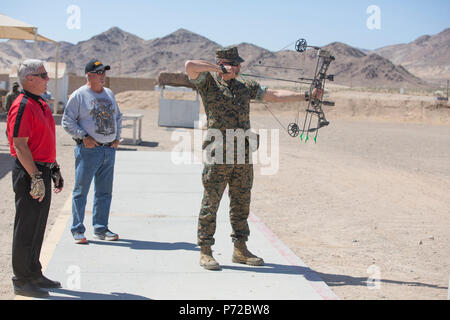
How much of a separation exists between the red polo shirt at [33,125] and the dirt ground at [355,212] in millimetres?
1201

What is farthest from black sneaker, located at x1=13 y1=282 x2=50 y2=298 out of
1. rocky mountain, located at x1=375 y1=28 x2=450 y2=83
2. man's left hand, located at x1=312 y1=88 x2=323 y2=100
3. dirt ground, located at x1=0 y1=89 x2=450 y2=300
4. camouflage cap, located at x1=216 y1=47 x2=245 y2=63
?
rocky mountain, located at x1=375 y1=28 x2=450 y2=83

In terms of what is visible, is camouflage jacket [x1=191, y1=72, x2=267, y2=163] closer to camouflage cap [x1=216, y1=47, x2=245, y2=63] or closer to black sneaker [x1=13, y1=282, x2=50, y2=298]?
camouflage cap [x1=216, y1=47, x2=245, y2=63]

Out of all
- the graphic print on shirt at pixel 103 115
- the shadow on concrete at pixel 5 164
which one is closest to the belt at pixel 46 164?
the graphic print on shirt at pixel 103 115

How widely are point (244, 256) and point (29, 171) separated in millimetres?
2117

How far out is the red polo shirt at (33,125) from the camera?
12.3 ft

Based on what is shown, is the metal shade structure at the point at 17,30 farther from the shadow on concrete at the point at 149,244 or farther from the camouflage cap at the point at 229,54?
the camouflage cap at the point at 229,54

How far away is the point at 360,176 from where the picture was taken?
445 inches

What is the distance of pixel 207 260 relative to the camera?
4590 mm

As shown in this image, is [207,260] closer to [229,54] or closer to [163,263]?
[163,263]

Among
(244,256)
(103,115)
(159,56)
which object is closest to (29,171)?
(103,115)

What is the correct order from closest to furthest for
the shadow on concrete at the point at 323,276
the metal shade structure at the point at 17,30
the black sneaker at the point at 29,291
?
the black sneaker at the point at 29,291
the shadow on concrete at the point at 323,276
the metal shade structure at the point at 17,30
